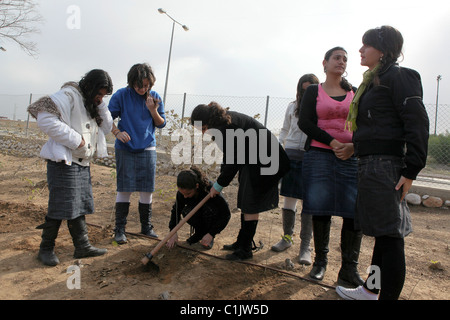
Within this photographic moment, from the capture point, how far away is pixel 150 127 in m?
3.15

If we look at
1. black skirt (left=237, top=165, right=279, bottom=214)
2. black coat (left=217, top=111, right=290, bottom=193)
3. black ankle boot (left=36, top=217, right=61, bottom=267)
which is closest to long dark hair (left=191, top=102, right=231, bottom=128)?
black coat (left=217, top=111, right=290, bottom=193)

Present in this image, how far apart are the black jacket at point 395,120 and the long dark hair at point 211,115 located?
102cm

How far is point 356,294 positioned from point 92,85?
98.5 inches

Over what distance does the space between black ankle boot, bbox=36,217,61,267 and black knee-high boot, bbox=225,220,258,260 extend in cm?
143

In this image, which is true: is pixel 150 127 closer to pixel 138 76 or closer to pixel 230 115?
pixel 138 76

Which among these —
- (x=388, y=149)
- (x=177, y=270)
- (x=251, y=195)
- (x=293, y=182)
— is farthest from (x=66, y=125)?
(x=388, y=149)

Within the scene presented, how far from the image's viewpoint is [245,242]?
2818 millimetres

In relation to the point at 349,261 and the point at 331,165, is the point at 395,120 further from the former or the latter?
the point at 349,261

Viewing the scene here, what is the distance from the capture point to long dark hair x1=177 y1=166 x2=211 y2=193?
113 inches

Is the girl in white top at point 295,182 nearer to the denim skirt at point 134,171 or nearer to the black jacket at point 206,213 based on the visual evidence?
the black jacket at point 206,213

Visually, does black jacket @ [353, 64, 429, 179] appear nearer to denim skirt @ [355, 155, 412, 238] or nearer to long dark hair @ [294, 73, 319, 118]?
denim skirt @ [355, 155, 412, 238]

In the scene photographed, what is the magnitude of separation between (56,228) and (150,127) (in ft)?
4.07

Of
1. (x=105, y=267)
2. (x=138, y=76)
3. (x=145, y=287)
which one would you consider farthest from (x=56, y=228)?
(x=138, y=76)

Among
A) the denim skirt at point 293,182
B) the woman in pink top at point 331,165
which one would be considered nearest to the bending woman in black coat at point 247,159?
the denim skirt at point 293,182
